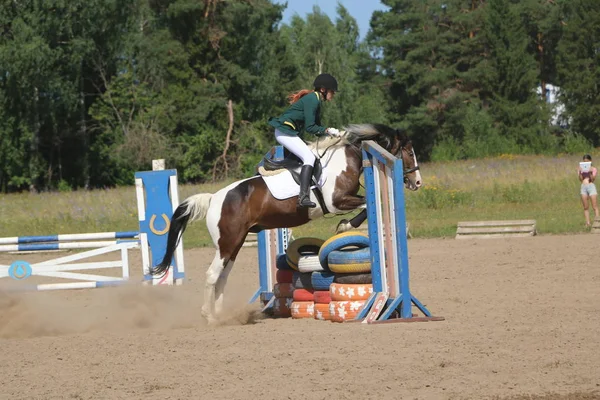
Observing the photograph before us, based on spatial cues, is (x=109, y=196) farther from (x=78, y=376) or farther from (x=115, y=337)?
(x=78, y=376)

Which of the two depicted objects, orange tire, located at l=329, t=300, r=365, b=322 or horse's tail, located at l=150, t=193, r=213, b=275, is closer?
orange tire, located at l=329, t=300, r=365, b=322

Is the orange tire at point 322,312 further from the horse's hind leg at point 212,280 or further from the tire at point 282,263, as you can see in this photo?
the horse's hind leg at point 212,280

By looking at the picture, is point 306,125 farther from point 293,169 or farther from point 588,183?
point 588,183

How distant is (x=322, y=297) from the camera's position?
869 cm

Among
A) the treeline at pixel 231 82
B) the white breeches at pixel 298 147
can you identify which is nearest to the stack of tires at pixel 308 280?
the white breeches at pixel 298 147

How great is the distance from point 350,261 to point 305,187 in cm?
95

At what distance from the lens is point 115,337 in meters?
8.21

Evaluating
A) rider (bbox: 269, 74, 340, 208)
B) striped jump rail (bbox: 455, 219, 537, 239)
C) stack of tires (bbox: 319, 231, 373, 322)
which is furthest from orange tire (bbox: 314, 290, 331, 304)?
striped jump rail (bbox: 455, 219, 537, 239)

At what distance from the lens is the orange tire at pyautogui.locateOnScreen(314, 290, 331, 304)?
340 inches

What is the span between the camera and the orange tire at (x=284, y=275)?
9.44 metres

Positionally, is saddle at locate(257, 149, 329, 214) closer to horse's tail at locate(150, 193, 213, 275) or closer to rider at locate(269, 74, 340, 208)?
rider at locate(269, 74, 340, 208)

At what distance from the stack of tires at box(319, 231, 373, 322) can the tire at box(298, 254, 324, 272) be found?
26 centimetres

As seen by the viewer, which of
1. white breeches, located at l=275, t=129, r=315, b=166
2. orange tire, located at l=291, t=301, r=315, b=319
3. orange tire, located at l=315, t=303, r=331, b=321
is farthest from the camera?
orange tire, located at l=291, t=301, r=315, b=319

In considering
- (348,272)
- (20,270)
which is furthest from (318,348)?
(20,270)
